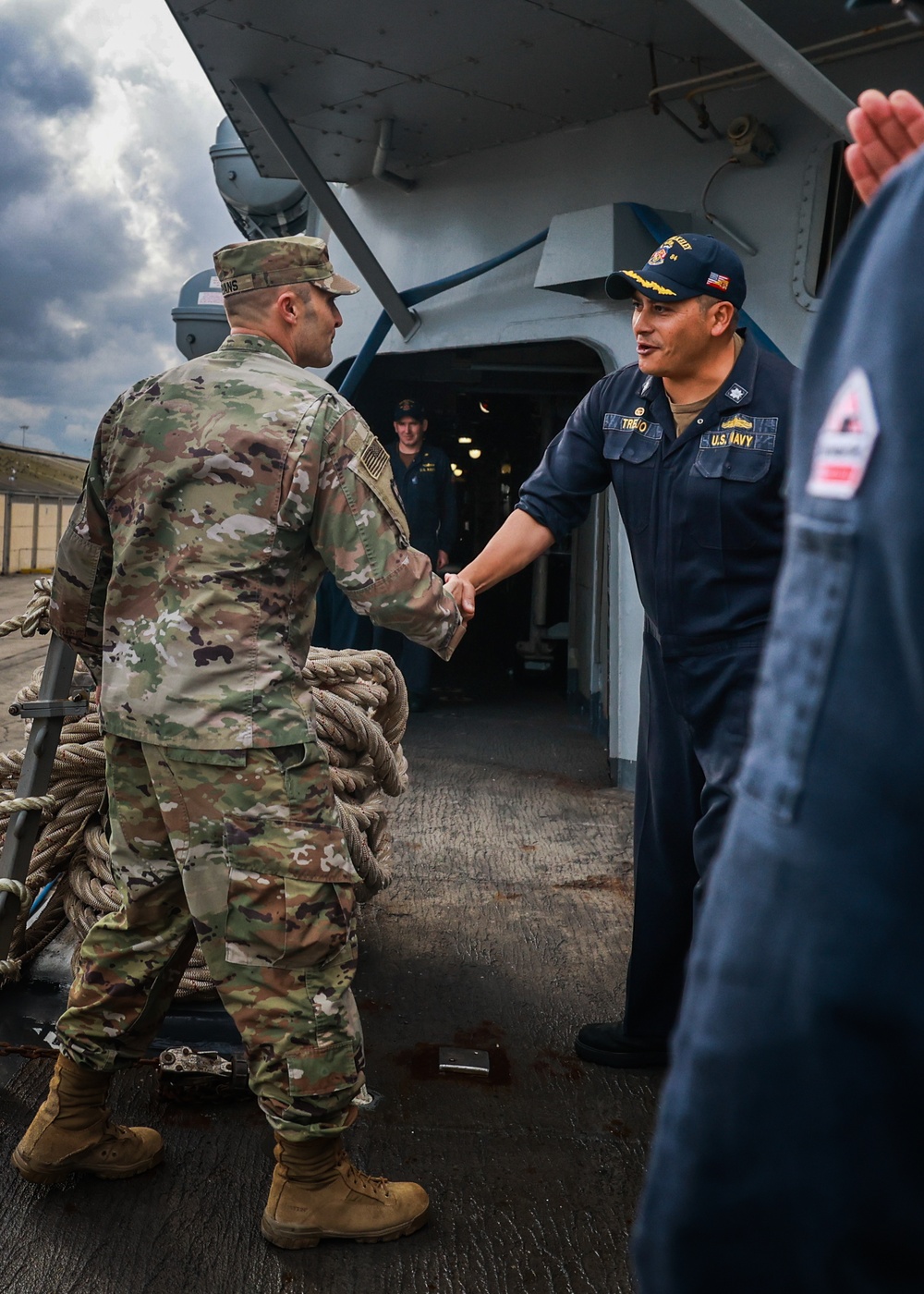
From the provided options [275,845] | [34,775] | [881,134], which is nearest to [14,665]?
[34,775]

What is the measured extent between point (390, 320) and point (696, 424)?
382cm

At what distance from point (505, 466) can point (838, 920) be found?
9627 mm

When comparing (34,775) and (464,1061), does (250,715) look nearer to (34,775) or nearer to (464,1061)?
(34,775)

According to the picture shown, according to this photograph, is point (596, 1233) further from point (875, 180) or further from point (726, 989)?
point (875, 180)

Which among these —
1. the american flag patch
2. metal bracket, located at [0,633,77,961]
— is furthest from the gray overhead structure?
metal bracket, located at [0,633,77,961]

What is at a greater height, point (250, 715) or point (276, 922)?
point (250, 715)

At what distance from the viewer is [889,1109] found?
1.68ft

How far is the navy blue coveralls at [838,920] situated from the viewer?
0.51m

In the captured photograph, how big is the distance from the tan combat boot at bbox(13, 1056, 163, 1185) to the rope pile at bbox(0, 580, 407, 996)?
1.86 feet

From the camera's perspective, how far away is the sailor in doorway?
675cm

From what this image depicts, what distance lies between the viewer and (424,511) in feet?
22.6

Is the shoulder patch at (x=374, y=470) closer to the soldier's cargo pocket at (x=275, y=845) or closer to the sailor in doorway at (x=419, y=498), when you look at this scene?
the soldier's cargo pocket at (x=275, y=845)

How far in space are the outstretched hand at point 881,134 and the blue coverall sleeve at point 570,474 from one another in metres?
1.65

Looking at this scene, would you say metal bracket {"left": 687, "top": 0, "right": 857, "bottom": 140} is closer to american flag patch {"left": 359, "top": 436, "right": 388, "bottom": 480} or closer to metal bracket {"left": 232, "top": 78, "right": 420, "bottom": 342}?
american flag patch {"left": 359, "top": 436, "right": 388, "bottom": 480}
